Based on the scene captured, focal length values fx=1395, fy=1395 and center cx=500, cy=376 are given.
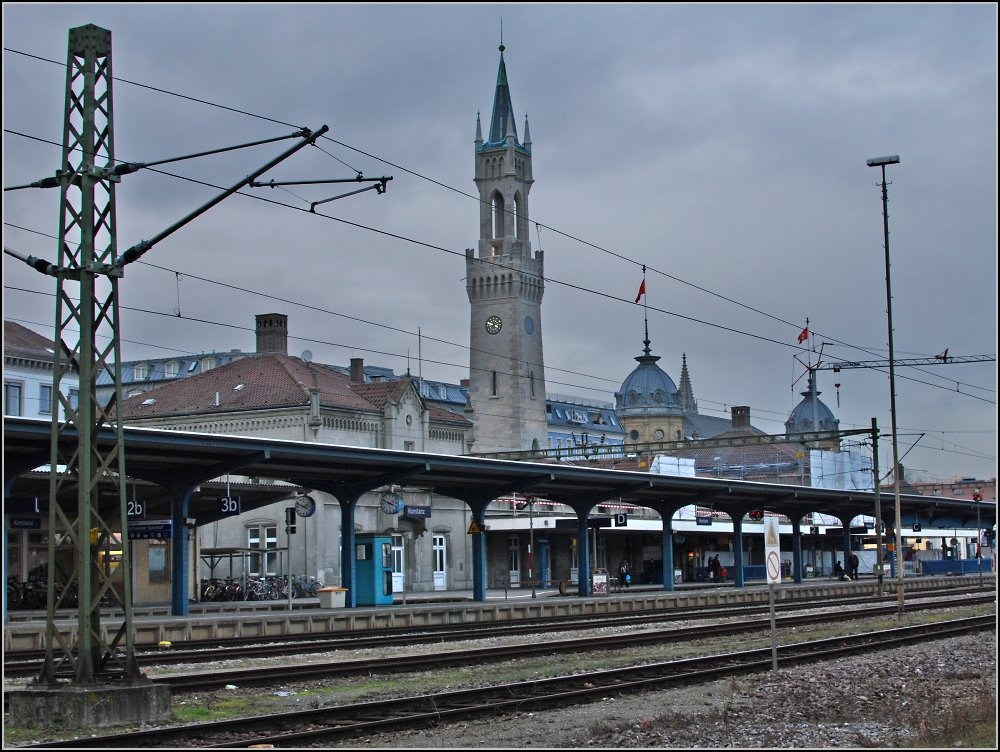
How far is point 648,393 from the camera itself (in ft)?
533

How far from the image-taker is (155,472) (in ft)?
121

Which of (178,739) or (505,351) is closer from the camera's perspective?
(178,739)

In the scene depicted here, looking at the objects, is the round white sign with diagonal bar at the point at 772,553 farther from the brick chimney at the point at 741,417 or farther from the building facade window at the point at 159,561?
the brick chimney at the point at 741,417

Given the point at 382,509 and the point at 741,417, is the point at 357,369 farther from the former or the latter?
the point at 741,417

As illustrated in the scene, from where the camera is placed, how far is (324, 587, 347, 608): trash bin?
4322 cm

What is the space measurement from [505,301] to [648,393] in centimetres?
4485

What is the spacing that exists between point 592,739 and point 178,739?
13.8ft

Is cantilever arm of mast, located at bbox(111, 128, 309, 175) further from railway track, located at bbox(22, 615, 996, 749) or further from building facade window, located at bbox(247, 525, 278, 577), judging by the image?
building facade window, located at bbox(247, 525, 278, 577)

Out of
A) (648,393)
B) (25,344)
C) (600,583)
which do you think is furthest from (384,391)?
(648,393)

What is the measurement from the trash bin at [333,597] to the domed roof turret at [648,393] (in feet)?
392

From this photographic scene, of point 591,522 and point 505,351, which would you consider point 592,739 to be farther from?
point 505,351

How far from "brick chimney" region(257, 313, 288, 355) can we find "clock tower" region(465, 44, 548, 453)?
134ft

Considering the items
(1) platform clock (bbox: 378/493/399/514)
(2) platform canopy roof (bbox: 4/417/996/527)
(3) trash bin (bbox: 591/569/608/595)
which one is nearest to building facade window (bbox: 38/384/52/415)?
(2) platform canopy roof (bbox: 4/417/996/527)

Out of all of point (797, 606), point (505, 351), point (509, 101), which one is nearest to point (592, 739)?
point (797, 606)
